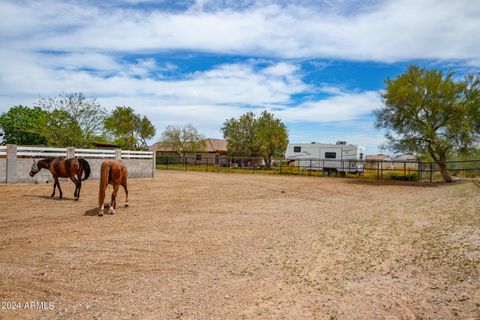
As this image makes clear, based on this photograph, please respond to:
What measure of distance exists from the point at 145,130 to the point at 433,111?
42145 mm

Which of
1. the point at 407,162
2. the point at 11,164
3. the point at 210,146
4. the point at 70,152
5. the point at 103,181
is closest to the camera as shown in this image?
the point at 103,181

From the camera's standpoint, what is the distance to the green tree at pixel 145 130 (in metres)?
54.0

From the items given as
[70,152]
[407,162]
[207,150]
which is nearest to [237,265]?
[70,152]

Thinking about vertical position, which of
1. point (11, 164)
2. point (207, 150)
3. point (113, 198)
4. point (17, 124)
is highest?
point (17, 124)

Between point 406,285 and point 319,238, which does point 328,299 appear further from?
point 319,238

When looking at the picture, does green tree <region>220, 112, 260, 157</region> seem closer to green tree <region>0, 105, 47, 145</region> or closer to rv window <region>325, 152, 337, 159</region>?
rv window <region>325, 152, 337, 159</region>

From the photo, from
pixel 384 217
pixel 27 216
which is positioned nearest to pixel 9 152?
pixel 27 216

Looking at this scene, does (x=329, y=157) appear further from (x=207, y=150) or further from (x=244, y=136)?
(x=207, y=150)

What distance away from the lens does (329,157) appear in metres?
33.3

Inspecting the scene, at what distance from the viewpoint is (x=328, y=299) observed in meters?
3.82

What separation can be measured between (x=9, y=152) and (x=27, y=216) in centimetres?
778

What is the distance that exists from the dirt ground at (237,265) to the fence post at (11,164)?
6.20 metres

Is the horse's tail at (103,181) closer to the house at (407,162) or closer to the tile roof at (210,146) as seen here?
the house at (407,162)

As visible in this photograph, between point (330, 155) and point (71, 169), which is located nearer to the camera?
point (71, 169)
